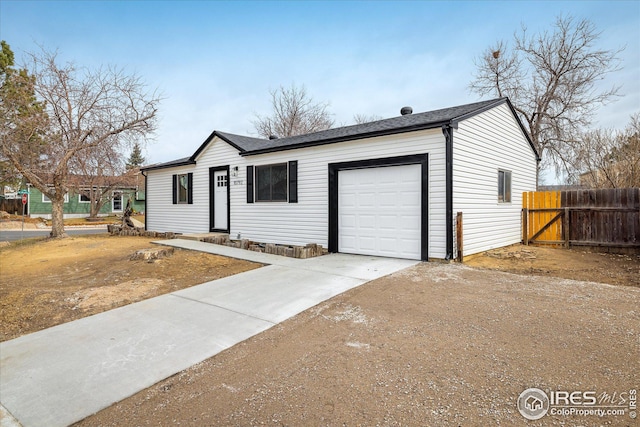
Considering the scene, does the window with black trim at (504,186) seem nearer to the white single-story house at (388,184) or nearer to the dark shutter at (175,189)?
the white single-story house at (388,184)

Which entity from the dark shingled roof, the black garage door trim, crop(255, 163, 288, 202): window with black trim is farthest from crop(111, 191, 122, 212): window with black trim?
the black garage door trim

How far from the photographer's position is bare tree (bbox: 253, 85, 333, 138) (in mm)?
27609

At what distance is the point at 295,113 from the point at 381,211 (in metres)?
22.0

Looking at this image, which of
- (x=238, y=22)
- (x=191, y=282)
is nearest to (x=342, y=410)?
(x=191, y=282)

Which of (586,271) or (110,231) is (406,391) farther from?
(110,231)

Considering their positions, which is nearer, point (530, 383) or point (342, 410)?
point (342, 410)

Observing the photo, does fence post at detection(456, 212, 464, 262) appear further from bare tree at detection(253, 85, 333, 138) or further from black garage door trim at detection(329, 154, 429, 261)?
bare tree at detection(253, 85, 333, 138)

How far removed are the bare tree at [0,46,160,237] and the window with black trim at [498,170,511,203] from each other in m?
12.5

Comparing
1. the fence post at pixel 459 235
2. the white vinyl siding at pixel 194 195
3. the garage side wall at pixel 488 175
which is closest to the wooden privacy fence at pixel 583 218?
the garage side wall at pixel 488 175

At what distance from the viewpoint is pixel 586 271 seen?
6.59 m

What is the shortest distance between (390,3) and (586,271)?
10.1 metres

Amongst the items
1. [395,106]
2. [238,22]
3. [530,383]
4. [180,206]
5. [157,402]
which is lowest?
[157,402]

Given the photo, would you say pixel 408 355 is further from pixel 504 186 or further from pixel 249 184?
pixel 249 184

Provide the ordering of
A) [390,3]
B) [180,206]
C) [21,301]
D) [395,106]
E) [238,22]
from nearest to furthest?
[21,301] < [390,3] < [238,22] < [180,206] < [395,106]
